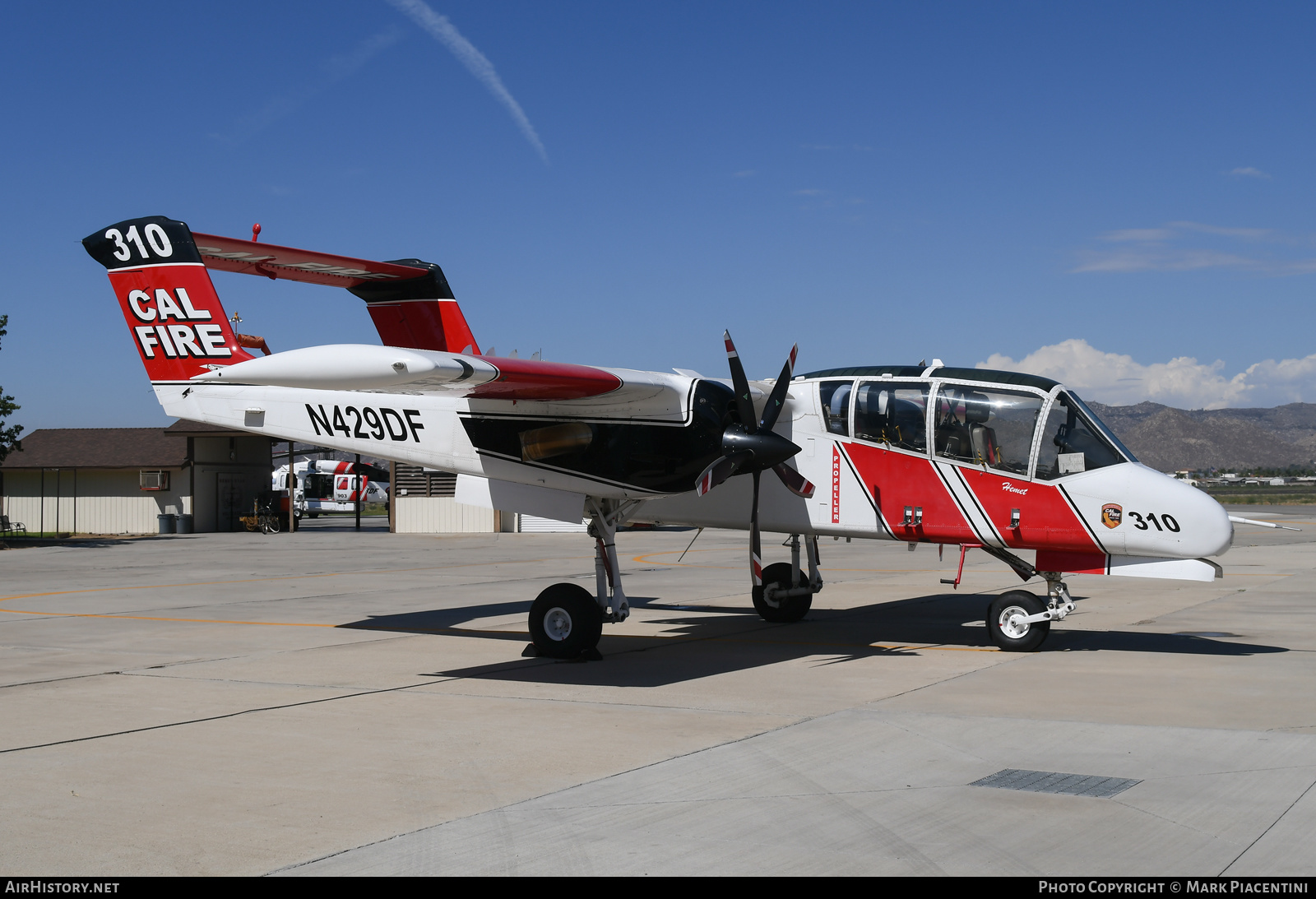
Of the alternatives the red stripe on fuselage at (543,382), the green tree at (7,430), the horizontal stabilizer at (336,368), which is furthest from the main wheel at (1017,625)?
the green tree at (7,430)

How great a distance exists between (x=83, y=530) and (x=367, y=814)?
4714 cm

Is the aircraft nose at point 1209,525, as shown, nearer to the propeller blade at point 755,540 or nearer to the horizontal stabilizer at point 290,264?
the propeller blade at point 755,540

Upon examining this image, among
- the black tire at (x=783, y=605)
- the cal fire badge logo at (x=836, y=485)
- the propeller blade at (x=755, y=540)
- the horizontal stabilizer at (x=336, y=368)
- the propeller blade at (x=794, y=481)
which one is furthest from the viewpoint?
the black tire at (x=783, y=605)

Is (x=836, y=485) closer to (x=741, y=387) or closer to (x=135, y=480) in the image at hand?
(x=741, y=387)

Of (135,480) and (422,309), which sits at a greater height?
(422,309)

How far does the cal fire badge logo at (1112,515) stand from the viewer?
1189 cm

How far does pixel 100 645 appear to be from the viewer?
44.6 ft

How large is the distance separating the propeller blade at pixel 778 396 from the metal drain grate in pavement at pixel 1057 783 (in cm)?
593

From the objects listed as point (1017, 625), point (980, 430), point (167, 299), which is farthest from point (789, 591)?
point (167, 299)

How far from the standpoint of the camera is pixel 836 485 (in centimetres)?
1312

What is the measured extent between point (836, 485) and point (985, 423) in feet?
6.15

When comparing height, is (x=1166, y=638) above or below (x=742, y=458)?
below

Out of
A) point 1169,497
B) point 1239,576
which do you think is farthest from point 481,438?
point 1239,576

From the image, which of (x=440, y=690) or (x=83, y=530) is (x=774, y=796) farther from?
(x=83, y=530)
